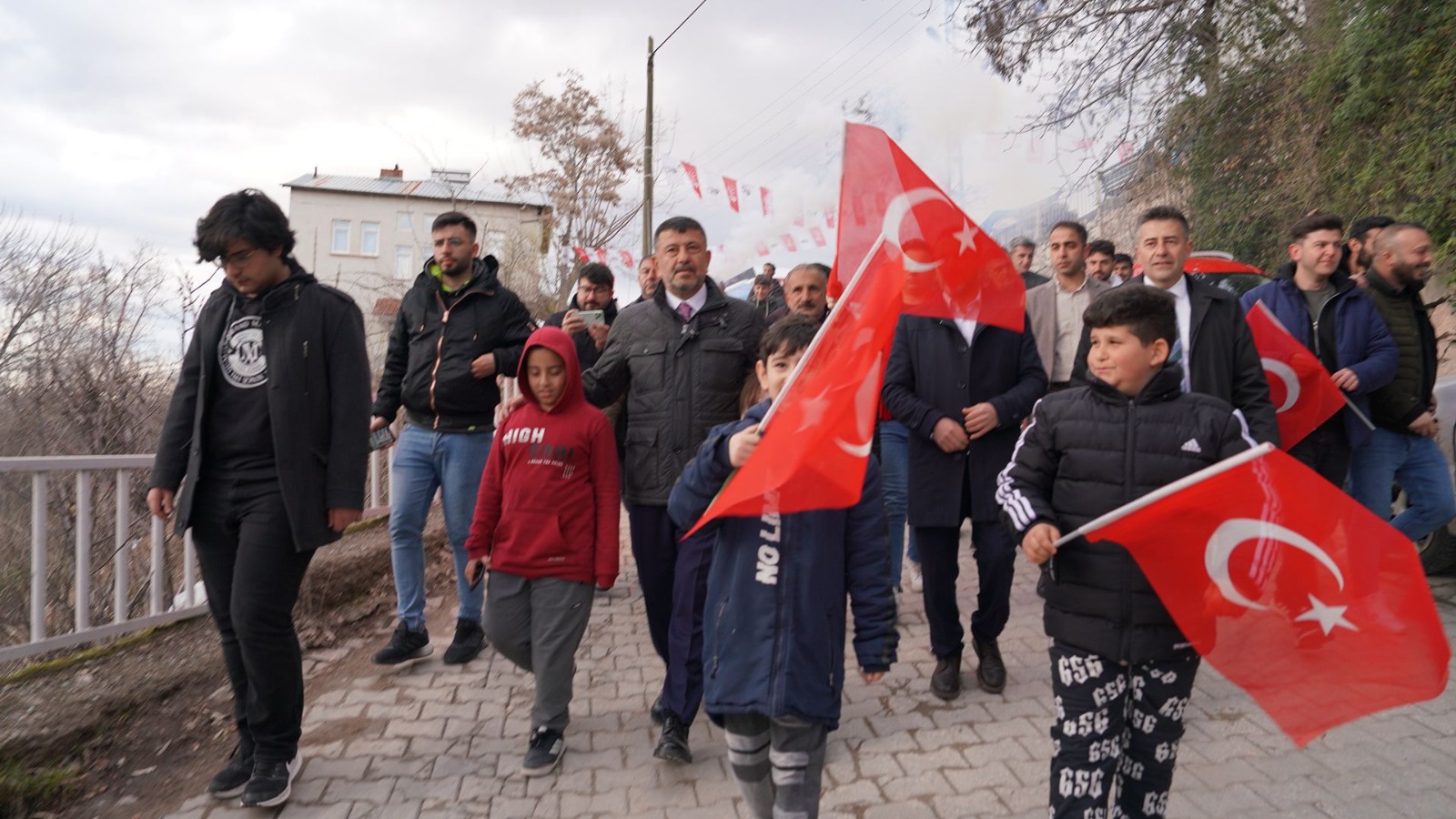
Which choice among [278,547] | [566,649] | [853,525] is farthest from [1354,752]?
[278,547]

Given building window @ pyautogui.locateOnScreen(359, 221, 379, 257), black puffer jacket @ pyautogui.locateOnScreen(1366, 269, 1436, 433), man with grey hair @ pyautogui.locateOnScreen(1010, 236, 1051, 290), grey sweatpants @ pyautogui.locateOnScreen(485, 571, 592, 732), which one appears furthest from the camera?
building window @ pyautogui.locateOnScreen(359, 221, 379, 257)

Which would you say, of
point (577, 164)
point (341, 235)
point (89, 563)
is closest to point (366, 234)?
point (341, 235)

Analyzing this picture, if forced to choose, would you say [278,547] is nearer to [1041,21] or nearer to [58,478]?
[58,478]

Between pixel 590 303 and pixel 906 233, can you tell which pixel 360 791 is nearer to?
pixel 906 233

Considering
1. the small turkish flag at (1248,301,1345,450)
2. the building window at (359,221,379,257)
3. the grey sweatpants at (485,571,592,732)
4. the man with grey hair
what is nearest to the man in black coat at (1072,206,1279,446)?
the small turkish flag at (1248,301,1345,450)

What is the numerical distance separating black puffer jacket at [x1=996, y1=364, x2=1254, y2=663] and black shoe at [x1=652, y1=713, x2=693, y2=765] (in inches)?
65.1

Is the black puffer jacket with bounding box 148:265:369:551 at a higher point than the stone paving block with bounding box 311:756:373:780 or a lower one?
higher

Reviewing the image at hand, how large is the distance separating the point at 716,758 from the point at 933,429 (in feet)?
5.86

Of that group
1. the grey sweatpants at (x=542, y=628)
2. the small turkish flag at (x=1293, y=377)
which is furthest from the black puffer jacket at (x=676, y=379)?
the small turkish flag at (x=1293, y=377)

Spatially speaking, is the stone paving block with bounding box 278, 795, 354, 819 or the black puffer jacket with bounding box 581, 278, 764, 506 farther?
the black puffer jacket with bounding box 581, 278, 764, 506

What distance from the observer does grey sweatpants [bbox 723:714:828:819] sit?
9.12 feet

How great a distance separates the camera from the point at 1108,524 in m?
2.67

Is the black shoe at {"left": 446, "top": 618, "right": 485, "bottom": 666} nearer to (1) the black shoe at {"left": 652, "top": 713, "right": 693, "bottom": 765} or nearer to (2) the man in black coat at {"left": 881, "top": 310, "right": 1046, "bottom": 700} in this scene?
(1) the black shoe at {"left": 652, "top": 713, "right": 693, "bottom": 765}

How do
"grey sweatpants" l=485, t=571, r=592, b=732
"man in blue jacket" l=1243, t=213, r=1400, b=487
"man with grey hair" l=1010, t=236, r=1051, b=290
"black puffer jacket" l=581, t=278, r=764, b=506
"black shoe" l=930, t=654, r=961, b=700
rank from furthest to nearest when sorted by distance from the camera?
"man with grey hair" l=1010, t=236, r=1051, b=290
"man in blue jacket" l=1243, t=213, r=1400, b=487
"black shoe" l=930, t=654, r=961, b=700
"black puffer jacket" l=581, t=278, r=764, b=506
"grey sweatpants" l=485, t=571, r=592, b=732
